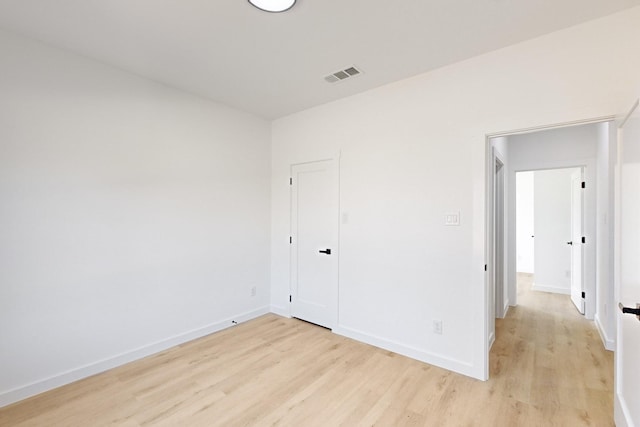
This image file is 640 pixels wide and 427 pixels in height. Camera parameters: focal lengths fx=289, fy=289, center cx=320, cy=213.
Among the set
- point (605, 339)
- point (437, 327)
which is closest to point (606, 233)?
point (605, 339)

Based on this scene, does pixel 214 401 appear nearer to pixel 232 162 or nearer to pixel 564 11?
pixel 232 162

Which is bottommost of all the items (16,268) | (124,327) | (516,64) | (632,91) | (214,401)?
(214,401)

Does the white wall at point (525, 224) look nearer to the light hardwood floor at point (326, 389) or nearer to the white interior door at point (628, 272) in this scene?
the light hardwood floor at point (326, 389)

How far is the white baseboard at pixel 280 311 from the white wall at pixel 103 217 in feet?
1.97

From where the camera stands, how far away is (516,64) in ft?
7.66

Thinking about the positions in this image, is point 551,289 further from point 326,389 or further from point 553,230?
point 326,389

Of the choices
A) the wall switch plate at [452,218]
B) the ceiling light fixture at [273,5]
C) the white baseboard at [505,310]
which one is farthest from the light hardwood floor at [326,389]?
the ceiling light fixture at [273,5]

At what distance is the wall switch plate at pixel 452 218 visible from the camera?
2635mm

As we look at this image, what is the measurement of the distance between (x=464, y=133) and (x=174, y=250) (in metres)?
3.17

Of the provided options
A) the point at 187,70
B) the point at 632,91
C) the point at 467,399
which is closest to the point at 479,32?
the point at 632,91

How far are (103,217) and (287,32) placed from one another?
7.54ft

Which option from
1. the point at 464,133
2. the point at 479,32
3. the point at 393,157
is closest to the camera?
the point at 479,32

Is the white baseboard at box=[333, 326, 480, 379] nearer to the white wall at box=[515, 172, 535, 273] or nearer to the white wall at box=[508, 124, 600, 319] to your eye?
the white wall at box=[508, 124, 600, 319]

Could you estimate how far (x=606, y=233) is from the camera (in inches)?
128
